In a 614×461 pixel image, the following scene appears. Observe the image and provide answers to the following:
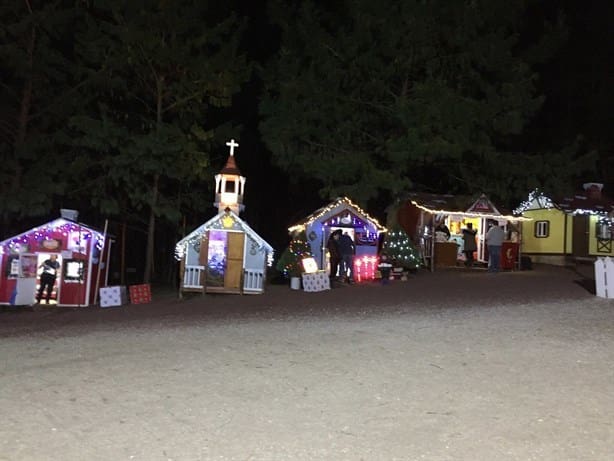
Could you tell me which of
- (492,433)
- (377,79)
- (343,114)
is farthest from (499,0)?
(492,433)

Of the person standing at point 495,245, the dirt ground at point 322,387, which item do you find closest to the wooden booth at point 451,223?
the person standing at point 495,245

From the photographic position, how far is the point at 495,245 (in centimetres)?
2281

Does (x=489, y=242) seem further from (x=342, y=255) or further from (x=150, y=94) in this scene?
(x=150, y=94)

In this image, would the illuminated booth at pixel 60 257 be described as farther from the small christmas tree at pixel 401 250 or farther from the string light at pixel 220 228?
the small christmas tree at pixel 401 250

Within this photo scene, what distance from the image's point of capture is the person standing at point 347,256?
1994 centimetres

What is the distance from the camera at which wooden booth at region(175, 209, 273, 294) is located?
18719 millimetres

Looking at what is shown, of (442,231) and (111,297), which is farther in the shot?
(442,231)

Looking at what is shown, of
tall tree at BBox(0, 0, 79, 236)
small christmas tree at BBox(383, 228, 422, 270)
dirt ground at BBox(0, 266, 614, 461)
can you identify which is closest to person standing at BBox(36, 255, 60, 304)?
tall tree at BBox(0, 0, 79, 236)

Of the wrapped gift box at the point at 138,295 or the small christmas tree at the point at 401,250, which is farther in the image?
the small christmas tree at the point at 401,250

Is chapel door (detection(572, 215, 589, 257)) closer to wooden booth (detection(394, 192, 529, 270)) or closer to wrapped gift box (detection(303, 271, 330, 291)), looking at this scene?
wooden booth (detection(394, 192, 529, 270))

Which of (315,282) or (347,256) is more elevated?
(347,256)

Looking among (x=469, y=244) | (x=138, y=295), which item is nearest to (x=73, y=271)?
(x=138, y=295)

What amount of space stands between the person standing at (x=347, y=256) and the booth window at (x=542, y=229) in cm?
1382

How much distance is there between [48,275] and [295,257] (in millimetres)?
7499
